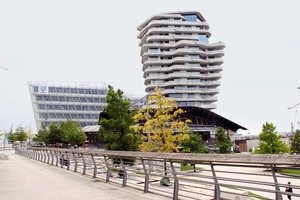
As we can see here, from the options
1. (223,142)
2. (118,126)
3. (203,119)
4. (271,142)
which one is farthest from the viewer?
(203,119)

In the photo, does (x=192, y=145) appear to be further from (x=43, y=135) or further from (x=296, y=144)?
(x=43, y=135)

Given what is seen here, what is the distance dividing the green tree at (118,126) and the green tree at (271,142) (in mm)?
20026

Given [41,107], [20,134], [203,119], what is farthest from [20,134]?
[203,119]

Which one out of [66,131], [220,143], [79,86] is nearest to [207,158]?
[220,143]

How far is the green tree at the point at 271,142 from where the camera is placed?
39.1 meters

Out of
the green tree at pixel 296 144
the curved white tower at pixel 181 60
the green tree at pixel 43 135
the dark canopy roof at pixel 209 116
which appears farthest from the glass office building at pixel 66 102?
the green tree at pixel 296 144

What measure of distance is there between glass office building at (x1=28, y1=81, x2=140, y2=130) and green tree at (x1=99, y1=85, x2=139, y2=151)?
81.8 m

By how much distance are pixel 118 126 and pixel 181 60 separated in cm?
7930

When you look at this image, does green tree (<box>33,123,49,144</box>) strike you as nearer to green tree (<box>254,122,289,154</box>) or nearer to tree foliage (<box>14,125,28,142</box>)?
tree foliage (<box>14,125,28,142</box>)

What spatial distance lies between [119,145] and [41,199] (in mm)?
17517

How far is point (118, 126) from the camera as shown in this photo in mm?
26969

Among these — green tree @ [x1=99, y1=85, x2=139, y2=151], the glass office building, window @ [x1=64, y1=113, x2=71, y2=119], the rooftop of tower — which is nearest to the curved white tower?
the rooftop of tower

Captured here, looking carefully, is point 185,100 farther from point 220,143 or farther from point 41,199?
point 41,199

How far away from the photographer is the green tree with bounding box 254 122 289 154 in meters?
39.1
